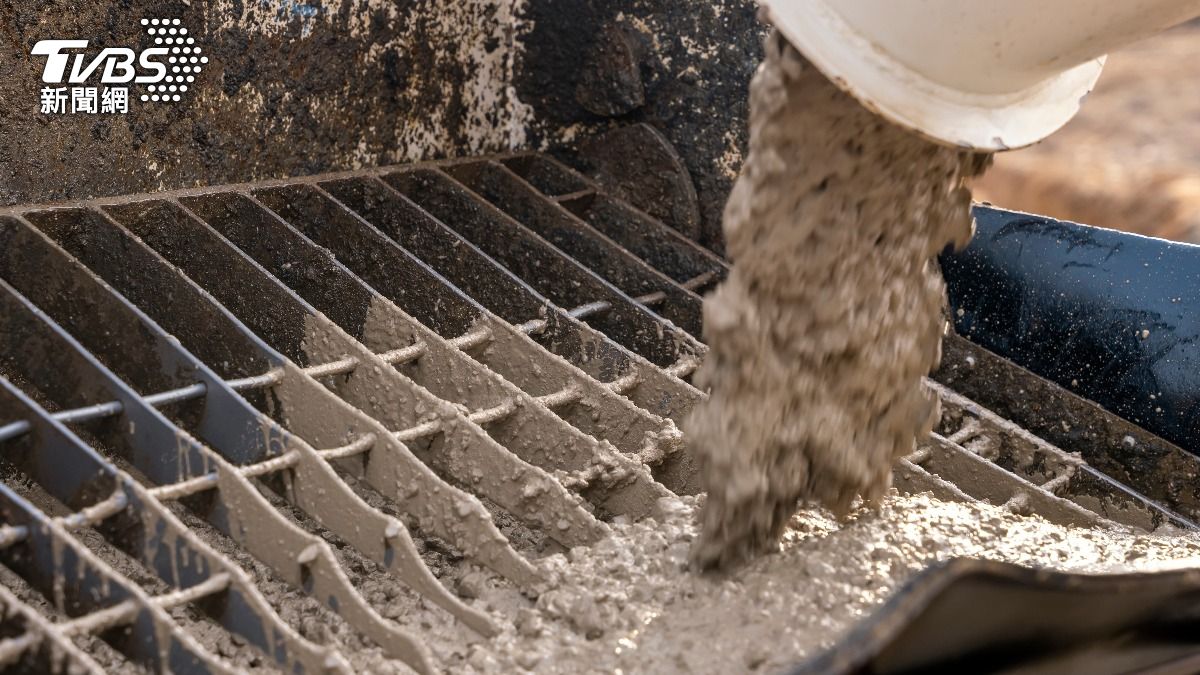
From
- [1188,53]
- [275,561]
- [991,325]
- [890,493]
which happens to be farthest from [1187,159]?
[275,561]

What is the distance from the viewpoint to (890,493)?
1962 mm

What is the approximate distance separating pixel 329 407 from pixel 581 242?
1005 mm

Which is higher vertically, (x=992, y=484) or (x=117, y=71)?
(x=117, y=71)

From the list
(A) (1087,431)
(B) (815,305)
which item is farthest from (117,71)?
(A) (1087,431)

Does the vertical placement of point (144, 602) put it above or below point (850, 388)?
below

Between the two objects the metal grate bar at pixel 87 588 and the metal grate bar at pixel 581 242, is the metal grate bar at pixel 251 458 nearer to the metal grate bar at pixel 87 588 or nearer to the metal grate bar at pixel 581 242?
the metal grate bar at pixel 87 588

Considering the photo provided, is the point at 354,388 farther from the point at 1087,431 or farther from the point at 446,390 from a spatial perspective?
the point at 1087,431

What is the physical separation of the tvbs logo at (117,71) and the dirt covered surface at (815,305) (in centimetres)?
125

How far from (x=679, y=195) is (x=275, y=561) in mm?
1583

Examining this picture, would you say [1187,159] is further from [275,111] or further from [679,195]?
[275,111]

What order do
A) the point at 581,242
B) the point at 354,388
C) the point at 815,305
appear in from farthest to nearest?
the point at 581,242
the point at 354,388
the point at 815,305

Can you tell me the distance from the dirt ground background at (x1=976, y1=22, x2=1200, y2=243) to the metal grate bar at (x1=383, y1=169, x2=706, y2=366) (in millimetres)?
5286

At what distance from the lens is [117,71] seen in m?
2.23

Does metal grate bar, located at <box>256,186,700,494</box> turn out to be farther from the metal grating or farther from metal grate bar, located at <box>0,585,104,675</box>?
metal grate bar, located at <box>0,585,104,675</box>
